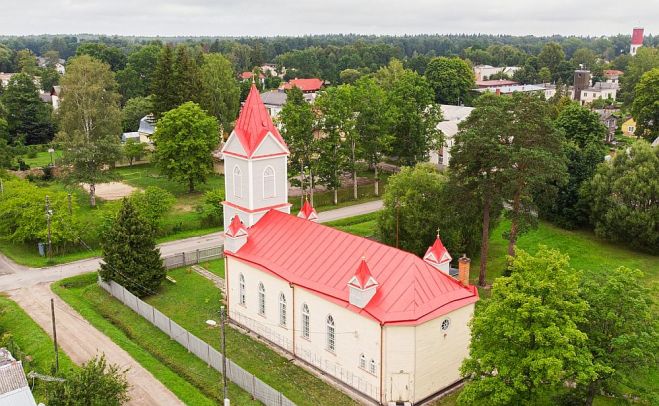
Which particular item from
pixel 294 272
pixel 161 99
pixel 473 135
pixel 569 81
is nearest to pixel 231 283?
pixel 294 272

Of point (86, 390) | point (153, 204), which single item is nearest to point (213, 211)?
point (153, 204)

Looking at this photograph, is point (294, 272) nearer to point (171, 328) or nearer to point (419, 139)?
point (171, 328)

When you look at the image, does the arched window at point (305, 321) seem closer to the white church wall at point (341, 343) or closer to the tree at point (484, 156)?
the white church wall at point (341, 343)

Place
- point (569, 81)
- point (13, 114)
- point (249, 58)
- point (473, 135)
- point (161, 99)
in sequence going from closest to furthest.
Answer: point (473, 135)
point (161, 99)
point (13, 114)
point (569, 81)
point (249, 58)

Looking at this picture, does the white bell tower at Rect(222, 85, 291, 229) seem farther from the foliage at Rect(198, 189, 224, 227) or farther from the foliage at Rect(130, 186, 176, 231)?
the foliage at Rect(198, 189, 224, 227)

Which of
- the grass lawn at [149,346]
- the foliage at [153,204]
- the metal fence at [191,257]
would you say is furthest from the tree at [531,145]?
the foliage at [153,204]

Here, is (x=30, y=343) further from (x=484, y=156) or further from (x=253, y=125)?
(x=484, y=156)
